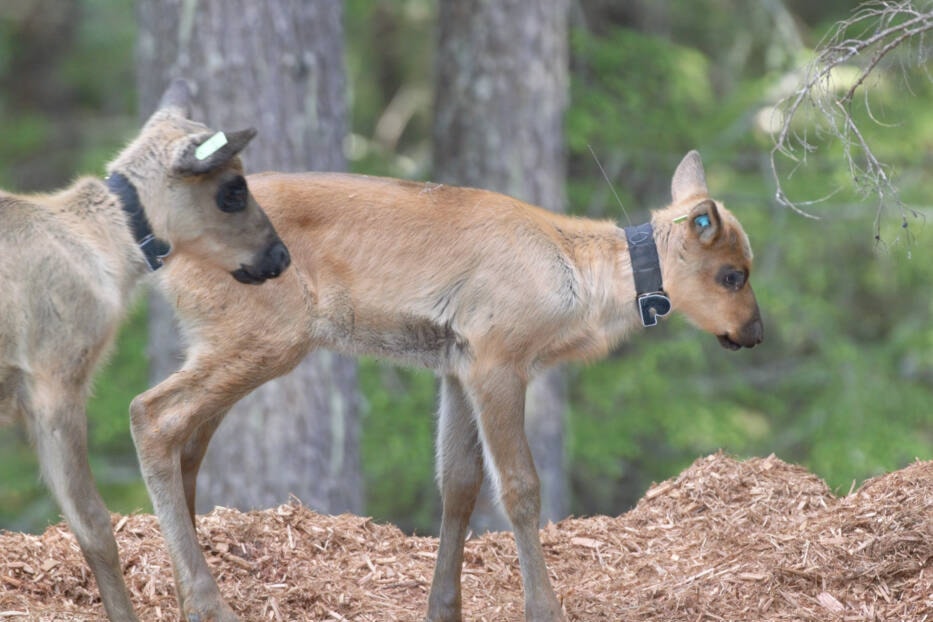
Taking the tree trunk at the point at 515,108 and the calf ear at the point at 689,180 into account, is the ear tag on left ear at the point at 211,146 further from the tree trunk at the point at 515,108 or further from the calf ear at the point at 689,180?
the tree trunk at the point at 515,108

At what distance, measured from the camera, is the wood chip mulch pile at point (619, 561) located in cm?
707

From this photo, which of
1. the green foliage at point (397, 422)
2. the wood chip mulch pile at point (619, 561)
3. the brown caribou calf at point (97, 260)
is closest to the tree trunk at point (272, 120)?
the wood chip mulch pile at point (619, 561)

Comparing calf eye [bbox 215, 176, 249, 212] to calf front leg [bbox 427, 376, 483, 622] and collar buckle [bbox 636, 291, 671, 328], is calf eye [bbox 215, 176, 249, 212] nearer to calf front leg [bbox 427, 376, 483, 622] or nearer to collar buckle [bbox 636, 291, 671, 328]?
calf front leg [bbox 427, 376, 483, 622]

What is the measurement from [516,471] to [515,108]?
23.1 feet

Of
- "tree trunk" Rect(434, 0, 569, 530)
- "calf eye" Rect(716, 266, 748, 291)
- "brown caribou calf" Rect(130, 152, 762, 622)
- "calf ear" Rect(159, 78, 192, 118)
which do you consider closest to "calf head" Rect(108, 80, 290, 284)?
"brown caribou calf" Rect(130, 152, 762, 622)

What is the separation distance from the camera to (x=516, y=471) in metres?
7.13

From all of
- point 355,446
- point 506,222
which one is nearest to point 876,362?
point 355,446

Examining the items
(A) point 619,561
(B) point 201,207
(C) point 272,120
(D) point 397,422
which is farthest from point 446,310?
(D) point 397,422

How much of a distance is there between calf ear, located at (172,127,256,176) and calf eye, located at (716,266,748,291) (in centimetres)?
284

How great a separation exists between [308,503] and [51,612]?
443 centimetres

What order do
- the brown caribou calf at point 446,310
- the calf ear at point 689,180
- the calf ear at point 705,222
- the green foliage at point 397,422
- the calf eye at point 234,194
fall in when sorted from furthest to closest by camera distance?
the green foliage at point 397,422 < the calf ear at point 689,180 < the calf ear at point 705,222 < the calf eye at point 234,194 < the brown caribou calf at point 446,310

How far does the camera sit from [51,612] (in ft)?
22.6

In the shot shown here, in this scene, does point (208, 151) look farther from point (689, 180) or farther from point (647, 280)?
point (689, 180)

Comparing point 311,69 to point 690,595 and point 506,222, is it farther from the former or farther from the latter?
point 690,595
